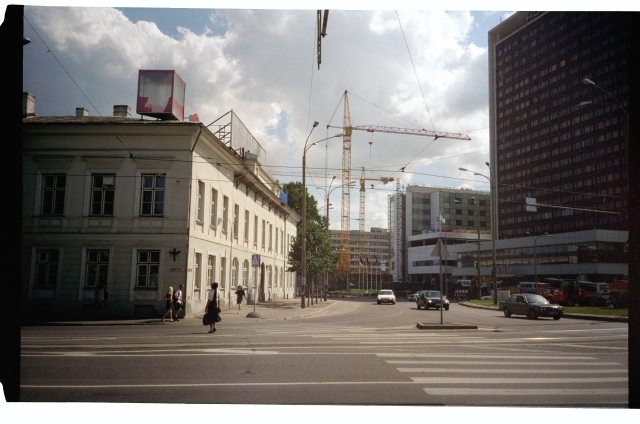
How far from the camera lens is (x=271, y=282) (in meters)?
42.0

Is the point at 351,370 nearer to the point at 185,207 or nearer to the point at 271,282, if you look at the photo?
the point at 185,207

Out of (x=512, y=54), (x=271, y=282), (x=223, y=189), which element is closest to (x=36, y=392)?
(x=223, y=189)

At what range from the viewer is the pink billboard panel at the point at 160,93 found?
11.1 m

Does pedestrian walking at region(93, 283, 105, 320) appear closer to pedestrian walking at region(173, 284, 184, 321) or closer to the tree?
pedestrian walking at region(173, 284, 184, 321)

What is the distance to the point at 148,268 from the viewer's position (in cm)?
1748

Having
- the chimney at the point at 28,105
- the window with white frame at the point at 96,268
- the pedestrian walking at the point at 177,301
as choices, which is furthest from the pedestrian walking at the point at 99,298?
the chimney at the point at 28,105

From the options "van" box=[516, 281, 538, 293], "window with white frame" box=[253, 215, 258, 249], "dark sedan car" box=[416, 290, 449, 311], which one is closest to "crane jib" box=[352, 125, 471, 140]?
"window with white frame" box=[253, 215, 258, 249]

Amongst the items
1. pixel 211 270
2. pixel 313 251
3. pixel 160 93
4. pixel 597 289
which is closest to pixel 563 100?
pixel 211 270

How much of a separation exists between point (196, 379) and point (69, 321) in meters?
11.4

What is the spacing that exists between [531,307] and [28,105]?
2447 cm

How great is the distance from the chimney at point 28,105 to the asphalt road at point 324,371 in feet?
14.7

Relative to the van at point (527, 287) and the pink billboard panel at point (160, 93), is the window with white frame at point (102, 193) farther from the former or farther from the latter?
the van at point (527, 287)

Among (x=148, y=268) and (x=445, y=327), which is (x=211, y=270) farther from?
(x=445, y=327)

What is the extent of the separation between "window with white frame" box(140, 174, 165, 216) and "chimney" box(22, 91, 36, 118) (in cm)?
631
